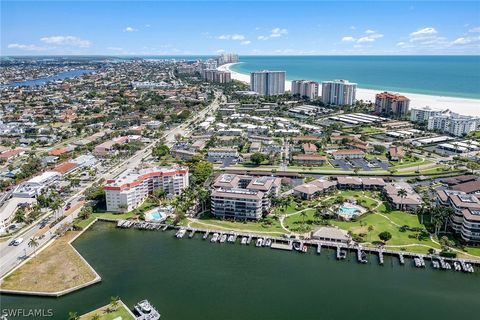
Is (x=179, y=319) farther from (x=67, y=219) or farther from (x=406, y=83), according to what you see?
(x=406, y=83)

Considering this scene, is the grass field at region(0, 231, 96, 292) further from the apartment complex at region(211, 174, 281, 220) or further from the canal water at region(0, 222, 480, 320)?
the apartment complex at region(211, 174, 281, 220)

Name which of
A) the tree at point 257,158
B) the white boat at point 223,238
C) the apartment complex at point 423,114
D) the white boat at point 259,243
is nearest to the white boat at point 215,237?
the white boat at point 223,238

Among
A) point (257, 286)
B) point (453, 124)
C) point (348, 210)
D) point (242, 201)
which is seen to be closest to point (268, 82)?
Result: point (453, 124)

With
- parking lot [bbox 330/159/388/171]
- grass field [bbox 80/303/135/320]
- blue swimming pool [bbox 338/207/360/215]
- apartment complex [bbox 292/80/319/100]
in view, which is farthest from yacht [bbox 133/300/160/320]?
apartment complex [bbox 292/80/319/100]

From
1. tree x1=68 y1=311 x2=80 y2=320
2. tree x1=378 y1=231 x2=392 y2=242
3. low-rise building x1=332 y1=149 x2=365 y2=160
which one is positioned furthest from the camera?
low-rise building x1=332 y1=149 x2=365 y2=160

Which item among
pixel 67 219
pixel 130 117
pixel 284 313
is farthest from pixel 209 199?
pixel 130 117

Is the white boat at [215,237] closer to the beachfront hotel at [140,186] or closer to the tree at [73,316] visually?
the beachfront hotel at [140,186]
